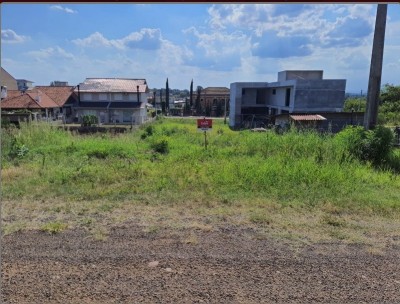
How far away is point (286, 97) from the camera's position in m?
31.9

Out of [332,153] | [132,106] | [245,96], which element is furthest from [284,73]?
[332,153]

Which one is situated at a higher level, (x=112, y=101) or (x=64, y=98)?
(x=64, y=98)

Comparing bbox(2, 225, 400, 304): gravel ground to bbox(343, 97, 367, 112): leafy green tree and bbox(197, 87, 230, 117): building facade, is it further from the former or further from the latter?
bbox(197, 87, 230, 117): building facade

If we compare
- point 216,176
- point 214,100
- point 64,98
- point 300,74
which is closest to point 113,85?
point 64,98

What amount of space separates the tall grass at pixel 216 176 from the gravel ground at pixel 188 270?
1586 millimetres

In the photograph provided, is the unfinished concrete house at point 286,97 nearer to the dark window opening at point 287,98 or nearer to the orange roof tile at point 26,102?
the dark window opening at point 287,98

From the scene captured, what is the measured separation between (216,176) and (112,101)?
35.5 metres

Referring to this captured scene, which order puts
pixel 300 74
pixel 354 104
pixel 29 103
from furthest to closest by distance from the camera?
pixel 300 74
pixel 29 103
pixel 354 104

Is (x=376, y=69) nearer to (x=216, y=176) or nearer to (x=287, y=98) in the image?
(x=216, y=176)

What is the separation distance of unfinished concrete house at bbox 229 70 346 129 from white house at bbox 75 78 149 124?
38.0 feet

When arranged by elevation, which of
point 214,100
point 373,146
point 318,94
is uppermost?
point 214,100

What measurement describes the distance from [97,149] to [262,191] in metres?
6.32

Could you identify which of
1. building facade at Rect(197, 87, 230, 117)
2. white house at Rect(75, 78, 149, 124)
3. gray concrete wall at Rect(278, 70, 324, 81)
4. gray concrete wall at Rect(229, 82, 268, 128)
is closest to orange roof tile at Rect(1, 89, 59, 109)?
white house at Rect(75, 78, 149, 124)

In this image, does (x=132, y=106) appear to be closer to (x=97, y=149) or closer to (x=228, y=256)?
(x=97, y=149)
